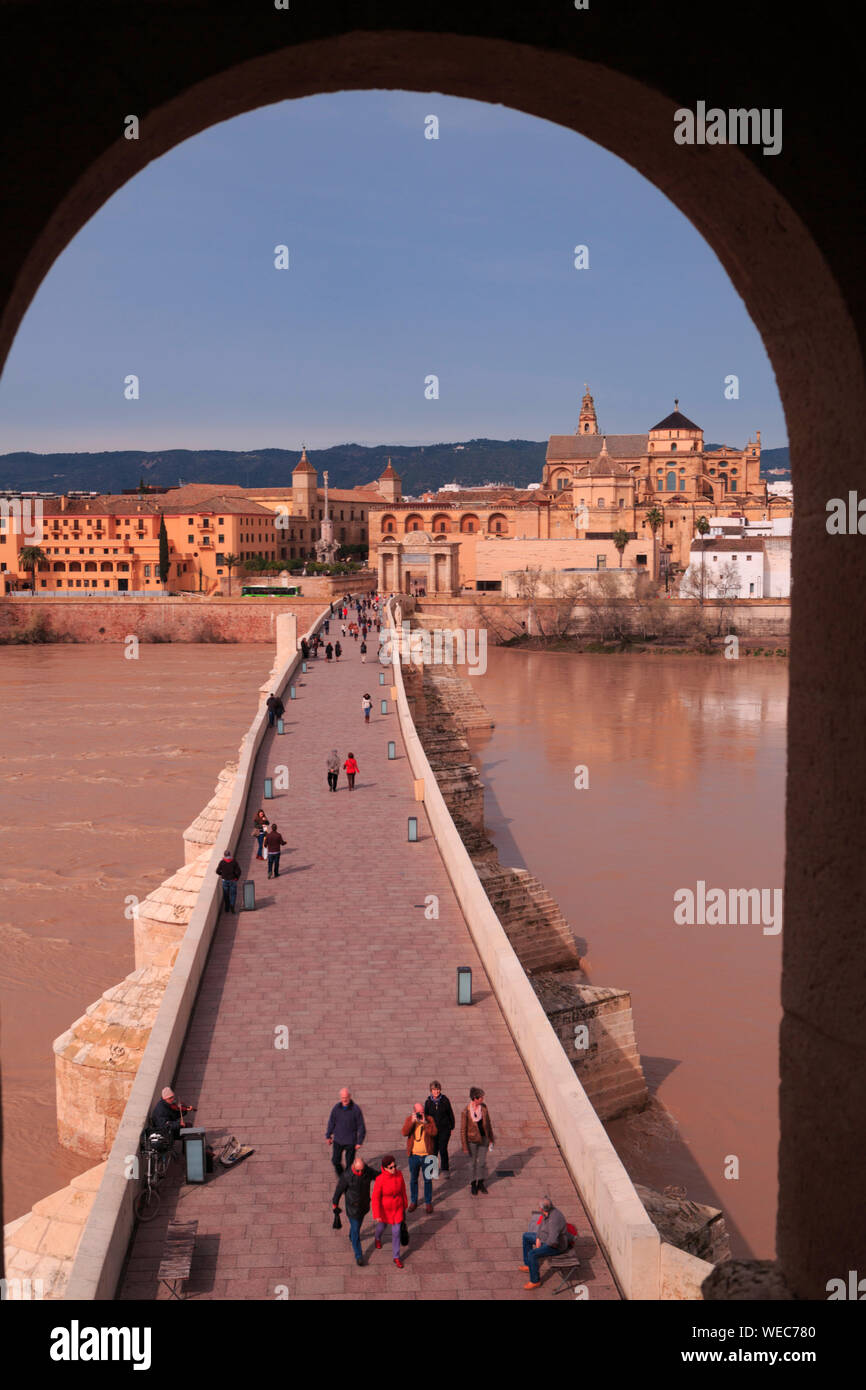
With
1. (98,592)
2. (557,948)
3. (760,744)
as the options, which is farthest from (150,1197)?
(98,592)

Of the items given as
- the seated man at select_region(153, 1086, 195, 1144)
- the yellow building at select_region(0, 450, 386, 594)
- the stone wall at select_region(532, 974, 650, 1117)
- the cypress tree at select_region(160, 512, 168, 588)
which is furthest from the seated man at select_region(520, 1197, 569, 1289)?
the yellow building at select_region(0, 450, 386, 594)

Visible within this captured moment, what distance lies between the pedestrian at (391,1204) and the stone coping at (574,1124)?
4.01 feet

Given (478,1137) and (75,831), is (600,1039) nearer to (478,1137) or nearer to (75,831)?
(478,1137)

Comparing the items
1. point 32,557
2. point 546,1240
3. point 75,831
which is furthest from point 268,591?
point 546,1240

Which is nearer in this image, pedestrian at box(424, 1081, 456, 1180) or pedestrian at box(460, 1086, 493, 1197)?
pedestrian at box(460, 1086, 493, 1197)

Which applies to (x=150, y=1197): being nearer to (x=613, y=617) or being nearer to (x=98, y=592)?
(x=613, y=617)

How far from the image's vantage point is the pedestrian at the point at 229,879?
517 inches

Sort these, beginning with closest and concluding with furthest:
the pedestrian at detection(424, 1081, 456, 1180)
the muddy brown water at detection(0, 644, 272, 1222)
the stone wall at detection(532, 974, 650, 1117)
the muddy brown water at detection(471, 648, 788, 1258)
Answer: the pedestrian at detection(424, 1081, 456, 1180) → the stone wall at detection(532, 974, 650, 1117) → the muddy brown water at detection(471, 648, 788, 1258) → the muddy brown water at detection(0, 644, 272, 1222)

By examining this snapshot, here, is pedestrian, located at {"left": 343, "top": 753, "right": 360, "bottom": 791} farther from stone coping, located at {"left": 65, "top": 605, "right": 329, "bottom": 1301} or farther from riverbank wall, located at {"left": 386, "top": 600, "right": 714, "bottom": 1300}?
riverbank wall, located at {"left": 386, "top": 600, "right": 714, "bottom": 1300}

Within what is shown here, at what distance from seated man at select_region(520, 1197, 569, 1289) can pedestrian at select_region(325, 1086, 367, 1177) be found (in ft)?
4.56

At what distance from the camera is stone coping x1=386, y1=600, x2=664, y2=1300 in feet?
20.9

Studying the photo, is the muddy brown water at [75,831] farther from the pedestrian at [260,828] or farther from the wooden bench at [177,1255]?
the pedestrian at [260,828]

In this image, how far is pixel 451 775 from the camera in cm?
2405
